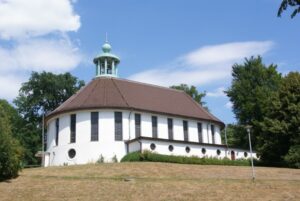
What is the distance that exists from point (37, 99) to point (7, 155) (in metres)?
33.8

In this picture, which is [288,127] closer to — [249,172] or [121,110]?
[249,172]

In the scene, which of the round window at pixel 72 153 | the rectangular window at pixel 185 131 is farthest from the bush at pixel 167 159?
the rectangular window at pixel 185 131

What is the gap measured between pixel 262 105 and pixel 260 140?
10600mm

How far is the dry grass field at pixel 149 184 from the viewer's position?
2662 cm

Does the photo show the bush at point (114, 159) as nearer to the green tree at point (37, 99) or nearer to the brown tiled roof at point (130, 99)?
the brown tiled roof at point (130, 99)

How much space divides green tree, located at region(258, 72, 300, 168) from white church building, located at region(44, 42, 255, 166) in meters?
6.27

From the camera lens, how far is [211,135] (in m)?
54.3

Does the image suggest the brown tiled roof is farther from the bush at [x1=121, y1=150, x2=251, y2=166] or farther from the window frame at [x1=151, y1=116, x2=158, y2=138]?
the bush at [x1=121, y1=150, x2=251, y2=166]

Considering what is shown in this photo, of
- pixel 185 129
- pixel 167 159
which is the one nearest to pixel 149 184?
pixel 167 159

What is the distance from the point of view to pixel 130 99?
50.1 metres

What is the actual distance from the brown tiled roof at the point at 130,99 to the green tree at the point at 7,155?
14.4 metres

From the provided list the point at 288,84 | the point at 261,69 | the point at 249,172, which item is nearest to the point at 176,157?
the point at 249,172

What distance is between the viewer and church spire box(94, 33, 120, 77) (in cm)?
5462

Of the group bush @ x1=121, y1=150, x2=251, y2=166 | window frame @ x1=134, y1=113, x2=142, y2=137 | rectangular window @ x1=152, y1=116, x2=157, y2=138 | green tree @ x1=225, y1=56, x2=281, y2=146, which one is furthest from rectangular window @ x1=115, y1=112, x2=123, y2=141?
green tree @ x1=225, y1=56, x2=281, y2=146
